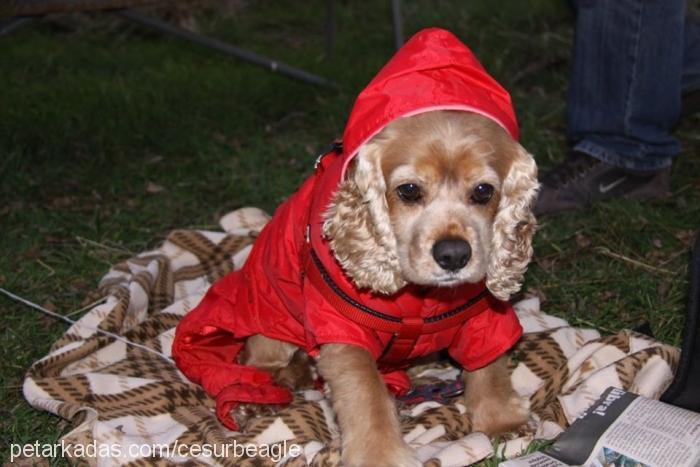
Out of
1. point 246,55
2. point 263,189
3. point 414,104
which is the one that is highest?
point 414,104

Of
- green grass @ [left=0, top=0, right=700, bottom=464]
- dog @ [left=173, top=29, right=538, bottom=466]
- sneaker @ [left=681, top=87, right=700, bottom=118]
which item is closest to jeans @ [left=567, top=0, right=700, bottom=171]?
sneaker @ [left=681, top=87, right=700, bottom=118]

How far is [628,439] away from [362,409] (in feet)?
2.48

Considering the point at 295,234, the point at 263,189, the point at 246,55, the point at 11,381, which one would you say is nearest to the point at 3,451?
the point at 11,381

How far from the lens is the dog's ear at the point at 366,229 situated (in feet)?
9.55

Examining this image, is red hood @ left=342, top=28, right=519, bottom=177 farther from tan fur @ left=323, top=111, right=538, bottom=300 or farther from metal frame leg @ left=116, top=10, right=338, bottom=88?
metal frame leg @ left=116, top=10, right=338, bottom=88

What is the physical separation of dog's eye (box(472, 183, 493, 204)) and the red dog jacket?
21 cm

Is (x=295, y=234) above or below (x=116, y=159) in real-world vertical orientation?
above

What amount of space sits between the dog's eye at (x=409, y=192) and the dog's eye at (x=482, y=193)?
0.16 metres

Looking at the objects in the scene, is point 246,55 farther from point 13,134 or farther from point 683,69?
point 683,69

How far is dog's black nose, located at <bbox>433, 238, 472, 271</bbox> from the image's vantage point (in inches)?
109

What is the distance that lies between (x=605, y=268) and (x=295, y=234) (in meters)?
1.53

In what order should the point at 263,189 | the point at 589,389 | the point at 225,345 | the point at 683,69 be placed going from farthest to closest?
Answer: the point at 263,189
the point at 683,69
the point at 225,345
the point at 589,389

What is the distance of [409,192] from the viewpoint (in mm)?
2891

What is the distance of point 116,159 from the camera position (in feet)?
18.5
